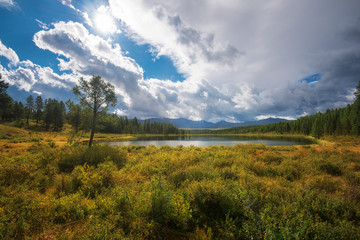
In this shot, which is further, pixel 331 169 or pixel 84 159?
pixel 84 159

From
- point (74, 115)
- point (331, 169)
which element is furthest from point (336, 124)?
point (74, 115)

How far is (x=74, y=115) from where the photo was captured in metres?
54.0

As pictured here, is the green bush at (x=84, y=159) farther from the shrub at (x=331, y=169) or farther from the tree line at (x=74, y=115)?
the shrub at (x=331, y=169)

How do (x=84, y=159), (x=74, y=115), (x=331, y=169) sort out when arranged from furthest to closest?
1. (x=74, y=115)
2. (x=84, y=159)
3. (x=331, y=169)

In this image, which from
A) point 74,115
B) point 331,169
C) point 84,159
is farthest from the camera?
point 74,115

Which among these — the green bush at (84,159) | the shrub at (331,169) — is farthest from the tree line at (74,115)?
the shrub at (331,169)

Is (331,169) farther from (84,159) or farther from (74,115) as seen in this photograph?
(74,115)

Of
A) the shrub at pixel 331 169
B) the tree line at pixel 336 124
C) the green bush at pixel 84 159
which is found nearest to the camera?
the shrub at pixel 331 169

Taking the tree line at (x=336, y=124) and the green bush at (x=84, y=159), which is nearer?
the green bush at (x=84, y=159)

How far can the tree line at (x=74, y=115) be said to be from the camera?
16.3 metres

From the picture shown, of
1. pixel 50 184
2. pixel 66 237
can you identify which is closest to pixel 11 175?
pixel 50 184

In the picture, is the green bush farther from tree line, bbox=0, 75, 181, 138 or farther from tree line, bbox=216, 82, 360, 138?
tree line, bbox=216, 82, 360, 138

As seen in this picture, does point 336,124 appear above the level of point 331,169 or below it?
above

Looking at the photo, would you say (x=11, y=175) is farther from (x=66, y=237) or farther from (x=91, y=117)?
(x=91, y=117)
